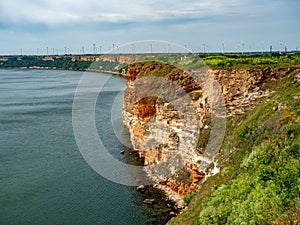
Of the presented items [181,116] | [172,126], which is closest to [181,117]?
[181,116]

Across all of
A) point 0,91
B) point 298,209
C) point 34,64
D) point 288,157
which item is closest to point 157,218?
point 288,157

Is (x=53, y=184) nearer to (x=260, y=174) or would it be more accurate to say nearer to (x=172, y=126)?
(x=172, y=126)

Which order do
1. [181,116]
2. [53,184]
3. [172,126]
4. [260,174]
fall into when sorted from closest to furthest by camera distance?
[260,174] → [181,116] → [172,126] → [53,184]

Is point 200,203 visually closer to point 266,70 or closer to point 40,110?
point 266,70

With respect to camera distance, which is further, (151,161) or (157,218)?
(151,161)

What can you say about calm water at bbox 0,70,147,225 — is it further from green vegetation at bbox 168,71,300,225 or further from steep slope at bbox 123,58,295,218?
green vegetation at bbox 168,71,300,225

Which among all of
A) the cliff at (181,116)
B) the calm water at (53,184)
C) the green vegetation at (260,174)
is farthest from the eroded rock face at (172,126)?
the green vegetation at (260,174)
